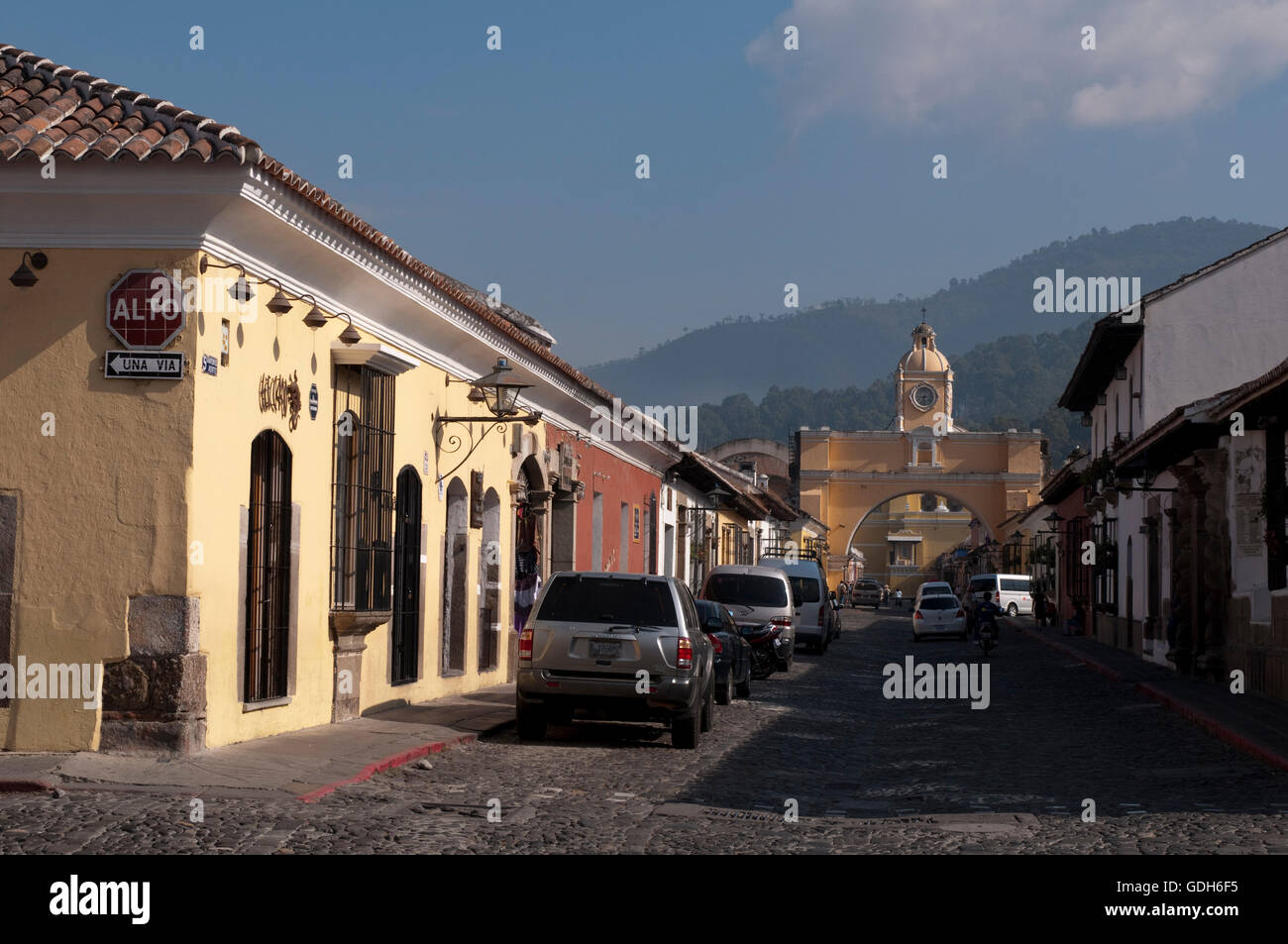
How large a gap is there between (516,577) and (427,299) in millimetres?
6776

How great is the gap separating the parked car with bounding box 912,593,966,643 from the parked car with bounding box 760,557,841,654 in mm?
7406

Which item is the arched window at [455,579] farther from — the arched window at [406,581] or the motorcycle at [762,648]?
the motorcycle at [762,648]

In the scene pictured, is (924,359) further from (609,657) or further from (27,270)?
(27,270)

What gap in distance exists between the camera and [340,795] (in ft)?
33.1

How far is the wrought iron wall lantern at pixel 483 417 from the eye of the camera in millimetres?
17141

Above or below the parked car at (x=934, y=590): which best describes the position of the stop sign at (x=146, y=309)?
above

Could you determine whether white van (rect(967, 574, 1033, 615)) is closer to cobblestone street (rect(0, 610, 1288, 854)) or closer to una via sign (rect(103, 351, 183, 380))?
cobblestone street (rect(0, 610, 1288, 854))

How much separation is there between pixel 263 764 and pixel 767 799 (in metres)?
3.57

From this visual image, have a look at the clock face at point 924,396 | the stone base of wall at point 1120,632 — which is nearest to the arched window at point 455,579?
the stone base of wall at point 1120,632

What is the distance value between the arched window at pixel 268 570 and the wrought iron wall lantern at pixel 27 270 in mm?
2203

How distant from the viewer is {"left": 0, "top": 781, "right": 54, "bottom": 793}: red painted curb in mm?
9703
